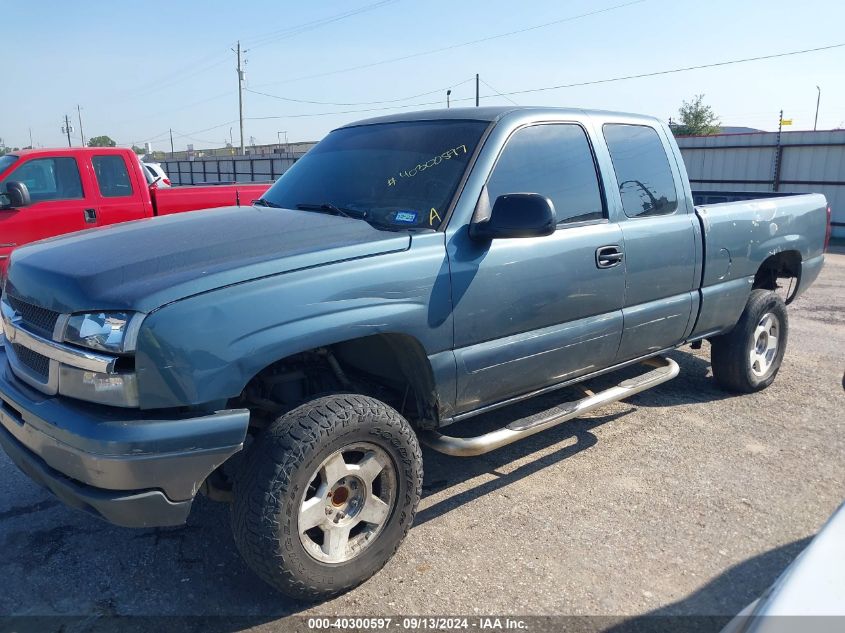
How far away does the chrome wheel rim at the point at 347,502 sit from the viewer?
286 centimetres

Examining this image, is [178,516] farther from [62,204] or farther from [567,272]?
[62,204]

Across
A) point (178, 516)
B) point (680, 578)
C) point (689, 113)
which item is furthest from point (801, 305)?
point (689, 113)

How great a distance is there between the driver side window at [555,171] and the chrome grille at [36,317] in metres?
2.01

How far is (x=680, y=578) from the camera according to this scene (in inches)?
123

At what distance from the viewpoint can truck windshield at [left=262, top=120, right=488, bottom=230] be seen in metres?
3.40

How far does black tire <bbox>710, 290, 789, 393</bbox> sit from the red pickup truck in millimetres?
5857

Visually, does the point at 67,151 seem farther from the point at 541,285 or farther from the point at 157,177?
the point at 541,285

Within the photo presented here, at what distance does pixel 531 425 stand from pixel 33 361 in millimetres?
2297

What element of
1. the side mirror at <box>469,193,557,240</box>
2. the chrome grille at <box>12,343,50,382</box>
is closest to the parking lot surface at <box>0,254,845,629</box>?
the chrome grille at <box>12,343,50,382</box>

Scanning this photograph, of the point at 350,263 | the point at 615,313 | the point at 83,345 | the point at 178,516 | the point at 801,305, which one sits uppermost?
the point at 350,263

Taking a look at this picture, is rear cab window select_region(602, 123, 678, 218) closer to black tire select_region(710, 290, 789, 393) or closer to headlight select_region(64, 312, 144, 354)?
black tire select_region(710, 290, 789, 393)

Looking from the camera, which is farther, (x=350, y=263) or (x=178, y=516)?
(x=350, y=263)

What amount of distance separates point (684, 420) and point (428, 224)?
2.71 m

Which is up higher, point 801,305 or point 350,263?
point 350,263
